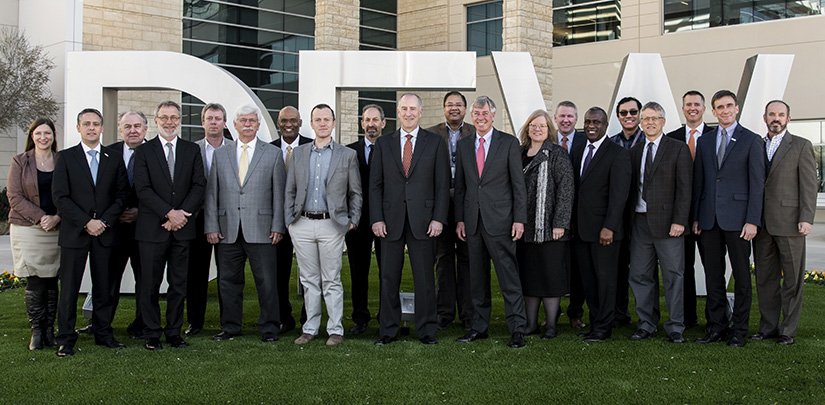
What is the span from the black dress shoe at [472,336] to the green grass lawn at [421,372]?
106 mm

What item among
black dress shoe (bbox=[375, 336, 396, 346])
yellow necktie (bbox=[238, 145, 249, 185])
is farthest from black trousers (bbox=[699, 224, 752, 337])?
yellow necktie (bbox=[238, 145, 249, 185])

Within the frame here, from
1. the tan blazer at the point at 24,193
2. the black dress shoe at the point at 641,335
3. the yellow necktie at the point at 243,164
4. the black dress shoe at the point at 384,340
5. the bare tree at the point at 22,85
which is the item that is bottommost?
the black dress shoe at the point at 384,340

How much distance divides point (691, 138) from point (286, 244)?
367cm

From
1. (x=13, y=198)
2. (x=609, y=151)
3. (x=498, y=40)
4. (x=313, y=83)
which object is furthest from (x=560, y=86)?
(x=13, y=198)

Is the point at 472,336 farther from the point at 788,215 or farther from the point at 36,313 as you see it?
the point at 36,313

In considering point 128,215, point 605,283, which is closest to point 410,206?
point 605,283

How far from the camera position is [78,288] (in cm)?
511

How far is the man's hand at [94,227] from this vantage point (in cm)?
498

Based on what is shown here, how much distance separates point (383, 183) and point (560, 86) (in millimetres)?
19234

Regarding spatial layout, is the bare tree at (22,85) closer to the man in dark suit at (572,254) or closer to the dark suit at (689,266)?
the man in dark suit at (572,254)

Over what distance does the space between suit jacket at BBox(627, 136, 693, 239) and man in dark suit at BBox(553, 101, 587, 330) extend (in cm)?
71

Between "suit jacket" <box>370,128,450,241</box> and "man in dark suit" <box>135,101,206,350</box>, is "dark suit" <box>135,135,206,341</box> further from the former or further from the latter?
"suit jacket" <box>370,128,450,241</box>

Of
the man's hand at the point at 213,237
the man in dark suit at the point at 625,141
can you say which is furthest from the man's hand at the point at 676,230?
the man's hand at the point at 213,237

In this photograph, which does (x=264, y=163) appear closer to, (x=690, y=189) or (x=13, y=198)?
(x=13, y=198)
